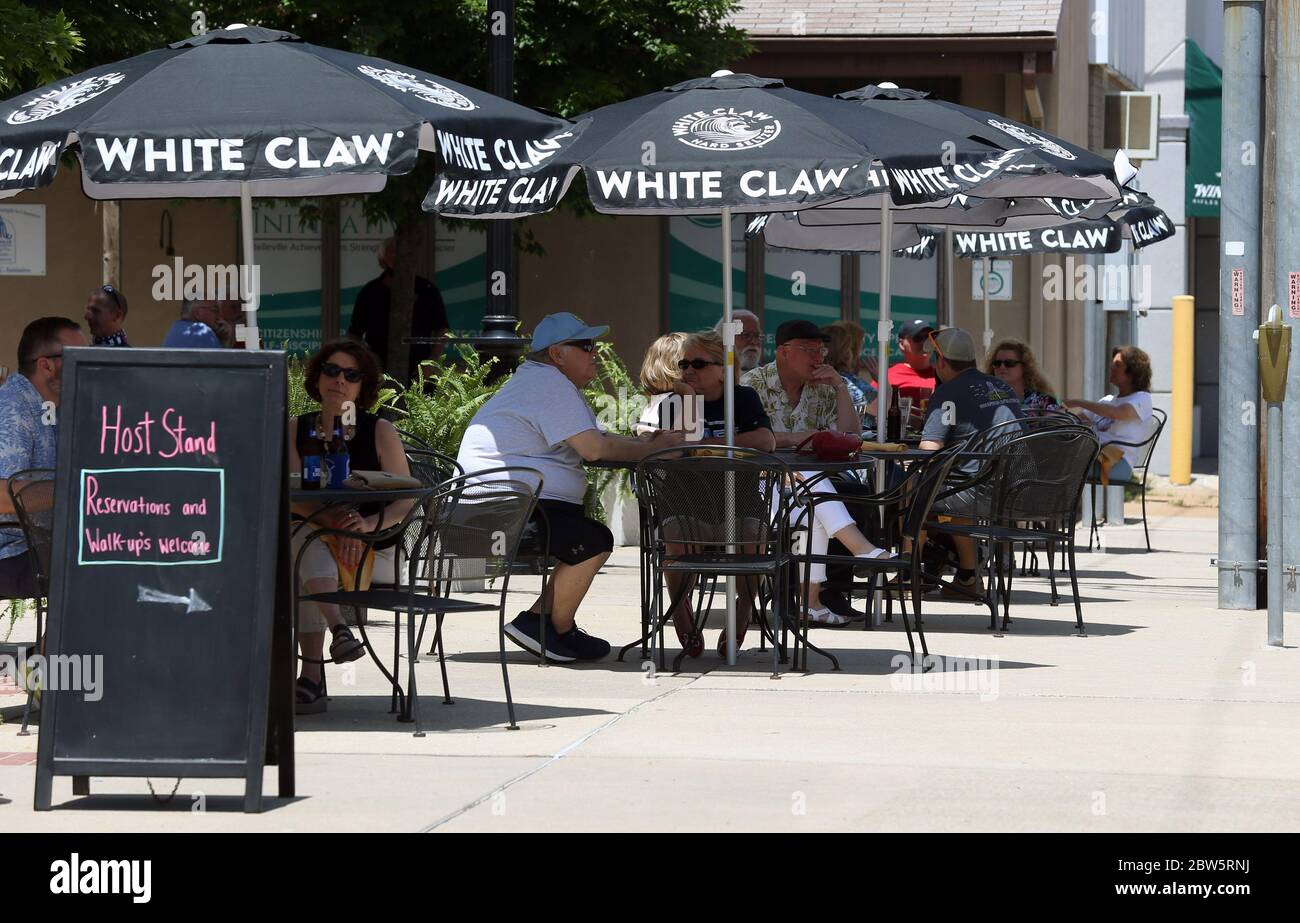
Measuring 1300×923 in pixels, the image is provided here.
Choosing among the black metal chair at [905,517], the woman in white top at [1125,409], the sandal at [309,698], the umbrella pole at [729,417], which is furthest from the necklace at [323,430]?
the woman in white top at [1125,409]

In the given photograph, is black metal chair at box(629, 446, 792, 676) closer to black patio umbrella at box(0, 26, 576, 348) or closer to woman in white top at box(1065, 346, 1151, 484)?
black patio umbrella at box(0, 26, 576, 348)

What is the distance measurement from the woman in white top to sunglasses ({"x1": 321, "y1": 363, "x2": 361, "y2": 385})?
26.0ft

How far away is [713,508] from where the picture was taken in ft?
26.8

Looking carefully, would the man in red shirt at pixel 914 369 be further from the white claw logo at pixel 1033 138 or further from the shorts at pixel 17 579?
the shorts at pixel 17 579

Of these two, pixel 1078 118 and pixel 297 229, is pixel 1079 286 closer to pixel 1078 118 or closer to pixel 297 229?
pixel 1078 118

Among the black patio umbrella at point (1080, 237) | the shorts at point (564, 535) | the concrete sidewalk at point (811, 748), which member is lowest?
the concrete sidewalk at point (811, 748)

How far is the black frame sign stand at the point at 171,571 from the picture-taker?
5543 mm

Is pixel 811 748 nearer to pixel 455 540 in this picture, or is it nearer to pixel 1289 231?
pixel 455 540

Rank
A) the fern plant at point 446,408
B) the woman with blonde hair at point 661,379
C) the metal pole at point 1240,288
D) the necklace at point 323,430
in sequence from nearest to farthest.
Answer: the necklace at point 323,430
the woman with blonde hair at point 661,379
the metal pole at point 1240,288
the fern plant at point 446,408

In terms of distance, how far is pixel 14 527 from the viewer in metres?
7.09

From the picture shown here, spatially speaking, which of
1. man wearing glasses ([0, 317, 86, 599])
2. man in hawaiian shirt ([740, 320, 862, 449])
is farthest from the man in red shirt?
man wearing glasses ([0, 317, 86, 599])

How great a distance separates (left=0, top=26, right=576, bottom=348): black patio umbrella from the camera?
7.06 m

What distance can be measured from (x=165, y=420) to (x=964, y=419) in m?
5.66

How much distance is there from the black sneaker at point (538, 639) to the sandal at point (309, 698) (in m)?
1.43
